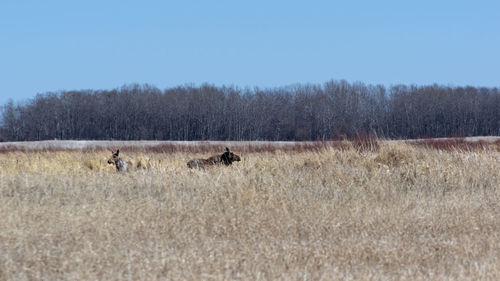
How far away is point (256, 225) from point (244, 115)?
66.8 m

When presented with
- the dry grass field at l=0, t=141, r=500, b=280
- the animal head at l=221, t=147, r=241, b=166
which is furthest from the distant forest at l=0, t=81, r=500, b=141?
the dry grass field at l=0, t=141, r=500, b=280

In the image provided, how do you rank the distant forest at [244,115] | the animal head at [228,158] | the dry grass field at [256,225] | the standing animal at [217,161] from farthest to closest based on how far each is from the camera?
the distant forest at [244,115], the animal head at [228,158], the standing animal at [217,161], the dry grass field at [256,225]

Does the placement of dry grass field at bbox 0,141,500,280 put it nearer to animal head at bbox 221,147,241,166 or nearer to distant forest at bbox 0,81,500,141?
animal head at bbox 221,147,241,166

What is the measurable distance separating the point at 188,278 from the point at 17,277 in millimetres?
1486

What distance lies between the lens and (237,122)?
72938 mm

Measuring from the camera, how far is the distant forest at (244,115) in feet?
235

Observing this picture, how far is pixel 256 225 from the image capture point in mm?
6855

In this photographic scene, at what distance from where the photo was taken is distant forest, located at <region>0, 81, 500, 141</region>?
71.8 m

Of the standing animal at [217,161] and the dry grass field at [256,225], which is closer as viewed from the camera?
the dry grass field at [256,225]

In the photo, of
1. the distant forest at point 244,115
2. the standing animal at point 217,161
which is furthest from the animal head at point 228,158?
the distant forest at point 244,115

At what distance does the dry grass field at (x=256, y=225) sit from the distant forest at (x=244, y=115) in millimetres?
60549

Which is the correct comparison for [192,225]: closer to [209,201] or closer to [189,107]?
[209,201]

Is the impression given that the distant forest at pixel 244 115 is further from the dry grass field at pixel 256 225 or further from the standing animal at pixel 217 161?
the dry grass field at pixel 256 225

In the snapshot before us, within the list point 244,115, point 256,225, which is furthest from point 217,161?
point 244,115
